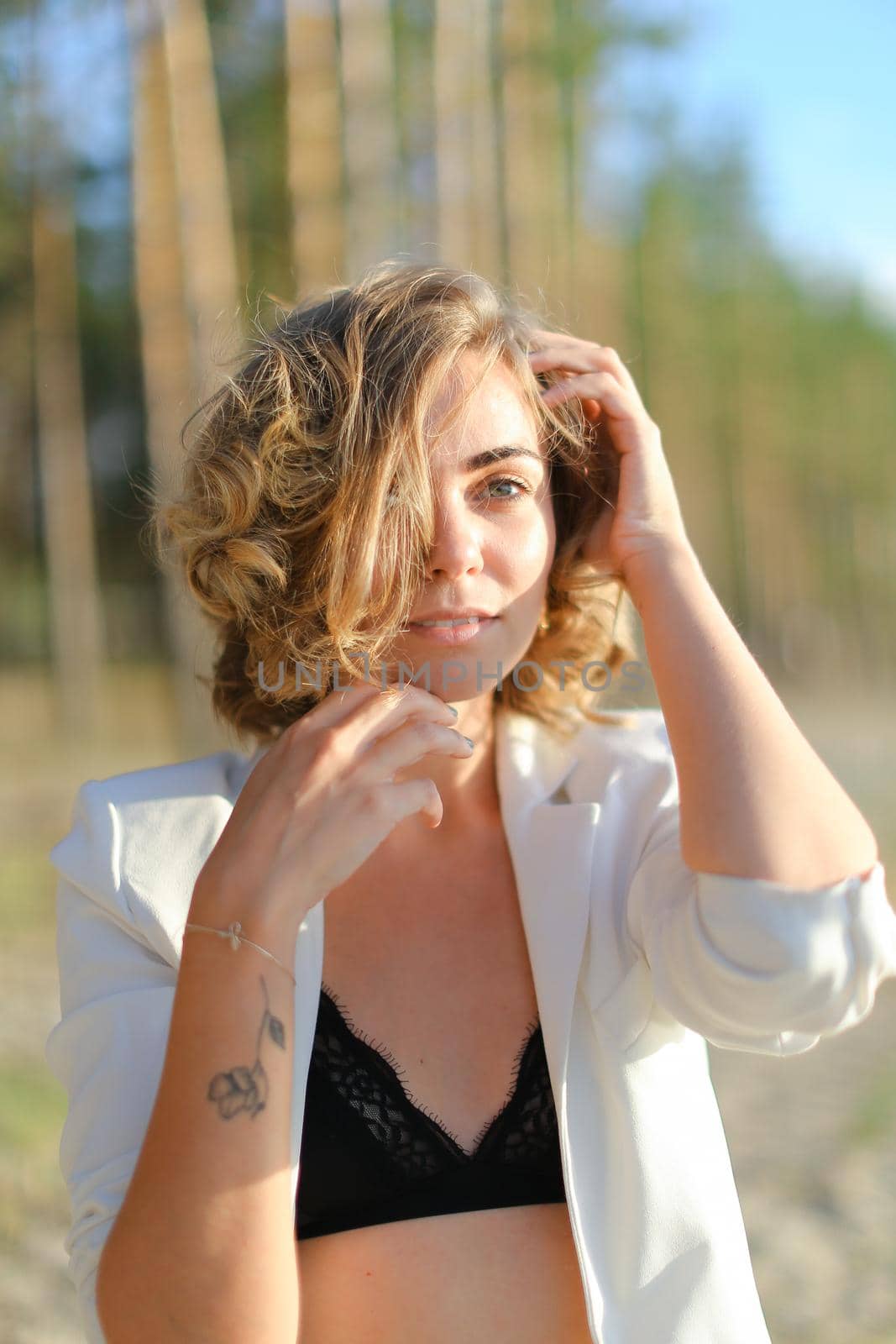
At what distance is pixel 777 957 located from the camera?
4.41 feet

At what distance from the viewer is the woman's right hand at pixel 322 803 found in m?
1.33

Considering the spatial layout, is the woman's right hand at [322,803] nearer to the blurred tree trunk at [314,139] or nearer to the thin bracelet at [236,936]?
the thin bracelet at [236,936]

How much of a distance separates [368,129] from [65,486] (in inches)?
221

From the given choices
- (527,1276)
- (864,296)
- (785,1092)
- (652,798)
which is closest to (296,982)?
(527,1276)

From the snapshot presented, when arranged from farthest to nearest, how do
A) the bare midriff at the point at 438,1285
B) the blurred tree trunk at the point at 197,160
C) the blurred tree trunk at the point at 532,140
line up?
the blurred tree trunk at the point at 532,140 → the blurred tree trunk at the point at 197,160 → the bare midriff at the point at 438,1285

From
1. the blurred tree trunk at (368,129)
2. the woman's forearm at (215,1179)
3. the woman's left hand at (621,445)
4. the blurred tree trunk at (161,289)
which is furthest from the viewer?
the blurred tree trunk at (161,289)

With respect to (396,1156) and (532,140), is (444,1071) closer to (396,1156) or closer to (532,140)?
(396,1156)

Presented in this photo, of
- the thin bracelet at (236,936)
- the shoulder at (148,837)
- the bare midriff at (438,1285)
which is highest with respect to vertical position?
the thin bracelet at (236,936)

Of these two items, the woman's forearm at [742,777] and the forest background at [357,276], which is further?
the forest background at [357,276]

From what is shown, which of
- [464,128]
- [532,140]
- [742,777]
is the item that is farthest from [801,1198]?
[532,140]

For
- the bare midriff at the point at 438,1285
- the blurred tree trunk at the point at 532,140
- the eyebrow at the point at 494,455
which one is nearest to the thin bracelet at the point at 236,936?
the bare midriff at the point at 438,1285

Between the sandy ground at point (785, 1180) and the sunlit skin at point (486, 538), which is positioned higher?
the sunlit skin at point (486, 538)

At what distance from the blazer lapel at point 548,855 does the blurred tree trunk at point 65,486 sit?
879cm

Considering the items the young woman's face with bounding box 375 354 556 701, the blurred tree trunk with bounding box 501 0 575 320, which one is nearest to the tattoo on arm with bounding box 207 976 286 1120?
the young woman's face with bounding box 375 354 556 701
